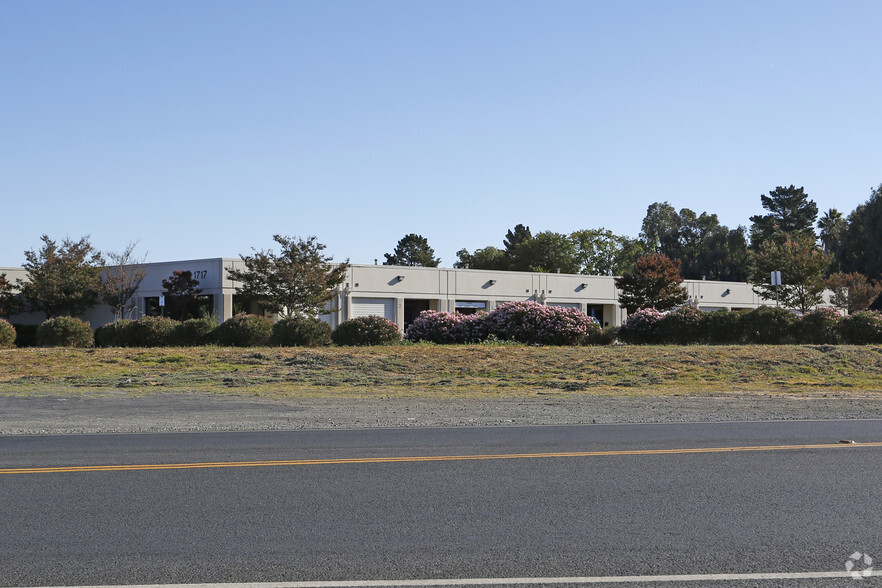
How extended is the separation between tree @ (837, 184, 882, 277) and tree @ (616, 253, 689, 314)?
28.1 metres

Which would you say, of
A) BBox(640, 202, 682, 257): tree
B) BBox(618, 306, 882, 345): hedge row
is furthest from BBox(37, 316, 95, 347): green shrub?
BBox(640, 202, 682, 257): tree

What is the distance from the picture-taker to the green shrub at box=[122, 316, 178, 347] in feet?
103

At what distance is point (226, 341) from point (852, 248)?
6627cm

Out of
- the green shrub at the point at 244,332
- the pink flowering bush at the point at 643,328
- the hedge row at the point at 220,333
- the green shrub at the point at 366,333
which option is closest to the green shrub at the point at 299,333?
the hedge row at the point at 220,333

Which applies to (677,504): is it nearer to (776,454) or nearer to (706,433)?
(776,454)

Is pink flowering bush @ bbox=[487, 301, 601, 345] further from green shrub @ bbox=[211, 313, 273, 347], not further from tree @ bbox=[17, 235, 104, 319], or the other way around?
tree @ bbox=[17, 235, 104, 319]

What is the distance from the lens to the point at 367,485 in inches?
342

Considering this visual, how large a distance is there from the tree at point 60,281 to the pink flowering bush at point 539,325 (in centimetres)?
2835

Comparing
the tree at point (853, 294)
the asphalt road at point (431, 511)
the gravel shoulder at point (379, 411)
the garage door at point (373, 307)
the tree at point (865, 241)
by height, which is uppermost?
the tree at point (865, 241)

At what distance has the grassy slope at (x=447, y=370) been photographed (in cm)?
2284

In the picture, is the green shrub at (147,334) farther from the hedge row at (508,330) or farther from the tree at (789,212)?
the tree at (789,212)

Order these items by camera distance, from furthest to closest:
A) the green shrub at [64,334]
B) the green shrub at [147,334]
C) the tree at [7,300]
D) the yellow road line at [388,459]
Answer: the tree at [7,300], the green shrub at [64,334], the green shrub at [147,334], the yellow road line at [388,459]

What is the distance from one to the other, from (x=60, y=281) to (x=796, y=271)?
41.8 metres

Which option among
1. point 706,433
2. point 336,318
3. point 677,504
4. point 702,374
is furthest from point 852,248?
point 677,504
